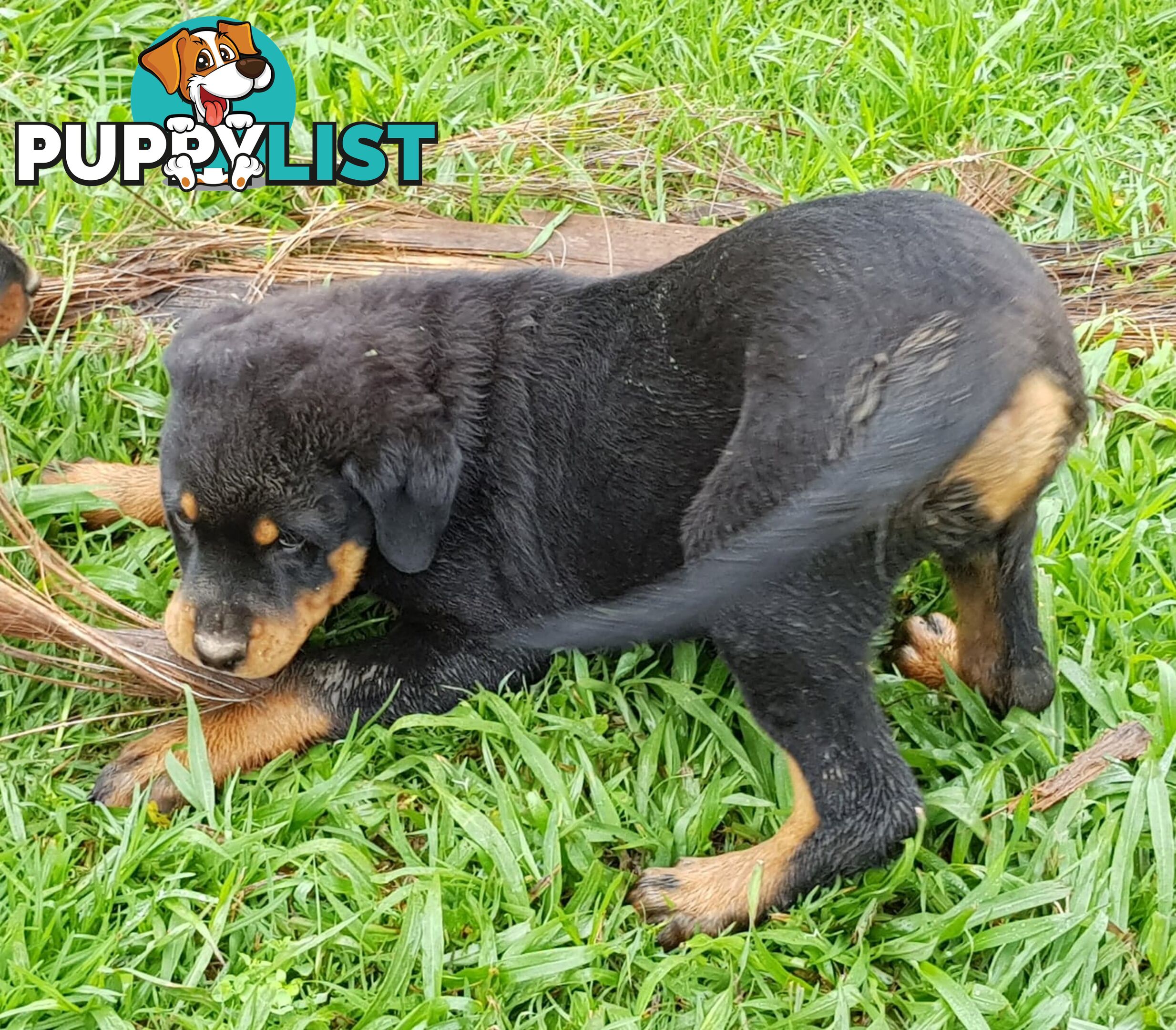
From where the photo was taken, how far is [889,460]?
248 centimetres

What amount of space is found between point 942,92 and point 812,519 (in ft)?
10.6

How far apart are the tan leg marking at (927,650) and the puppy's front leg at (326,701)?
102 cm

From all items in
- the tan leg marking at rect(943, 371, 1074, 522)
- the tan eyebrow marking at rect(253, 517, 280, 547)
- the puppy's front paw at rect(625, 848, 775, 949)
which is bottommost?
the puppy's front paw at rect(625, 848, 775, 949)

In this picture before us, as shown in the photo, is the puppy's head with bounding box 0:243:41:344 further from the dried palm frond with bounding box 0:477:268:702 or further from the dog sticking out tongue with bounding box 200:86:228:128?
the dog sticking out tongue with bounding box 200:86:228:128

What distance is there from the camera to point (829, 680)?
Answer: 107 inches

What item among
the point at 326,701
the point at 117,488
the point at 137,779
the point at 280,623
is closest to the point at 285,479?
the point at 280,623

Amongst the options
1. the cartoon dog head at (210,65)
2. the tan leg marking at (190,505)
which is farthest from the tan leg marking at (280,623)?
the cartoon dog head at (210,65)

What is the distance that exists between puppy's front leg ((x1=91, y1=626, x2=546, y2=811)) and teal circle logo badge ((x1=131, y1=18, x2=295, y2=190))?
7.80ft

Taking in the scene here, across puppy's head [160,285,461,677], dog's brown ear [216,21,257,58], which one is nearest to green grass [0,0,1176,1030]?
puppy's head [160,285,461,677]

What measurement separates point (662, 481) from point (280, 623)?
1.01m

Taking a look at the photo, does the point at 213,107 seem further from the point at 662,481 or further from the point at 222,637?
the point at 662,481

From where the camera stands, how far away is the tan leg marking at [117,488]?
372 centimetres

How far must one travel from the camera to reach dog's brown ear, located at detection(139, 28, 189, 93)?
5066 mm

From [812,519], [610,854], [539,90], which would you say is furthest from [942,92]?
[610,854]
